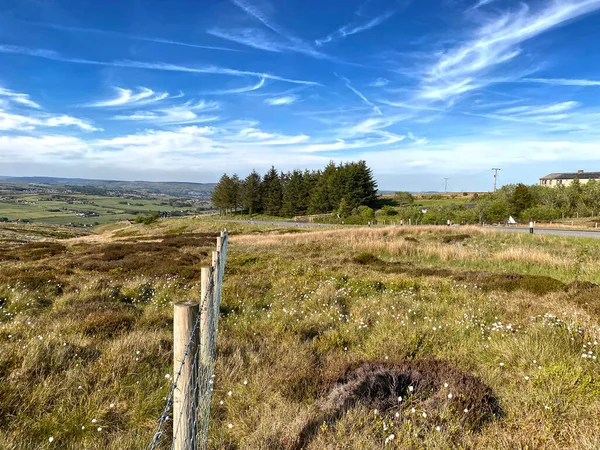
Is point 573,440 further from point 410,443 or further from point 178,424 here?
point 178,424

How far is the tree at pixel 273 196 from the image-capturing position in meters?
65.1

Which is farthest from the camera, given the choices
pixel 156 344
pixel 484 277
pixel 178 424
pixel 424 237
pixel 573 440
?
pixel 424 237

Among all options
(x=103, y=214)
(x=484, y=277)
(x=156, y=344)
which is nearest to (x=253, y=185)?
(x=484, y=277)

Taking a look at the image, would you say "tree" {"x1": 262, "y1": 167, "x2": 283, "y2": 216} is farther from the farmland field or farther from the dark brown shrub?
the dark brown shrub

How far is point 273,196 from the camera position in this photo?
65125 millimetres

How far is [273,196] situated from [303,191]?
603 centimetres

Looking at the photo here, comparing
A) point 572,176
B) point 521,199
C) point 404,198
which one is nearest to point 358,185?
point 404,198

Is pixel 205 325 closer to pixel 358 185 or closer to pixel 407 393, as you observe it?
pixel 407 393

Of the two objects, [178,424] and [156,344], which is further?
[156,344]

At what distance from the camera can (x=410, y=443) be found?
310 centimetres

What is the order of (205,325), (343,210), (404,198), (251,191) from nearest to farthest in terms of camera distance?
1. (205,325)
2. (343,210)
3. (251,191)
4. (404,198)

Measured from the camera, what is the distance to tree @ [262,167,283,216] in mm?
65131

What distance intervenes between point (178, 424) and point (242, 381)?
2052 millimetres

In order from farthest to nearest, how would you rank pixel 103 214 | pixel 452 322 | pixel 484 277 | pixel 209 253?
pixel 103 214 < pixel 209 253 < pixel 484 277 < pixel 452 322
